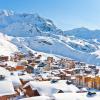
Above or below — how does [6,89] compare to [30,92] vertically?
above

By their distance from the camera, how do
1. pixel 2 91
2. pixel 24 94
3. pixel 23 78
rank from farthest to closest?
1. pixel 23 78
2. pixel 24 94
3. pixel 2 91

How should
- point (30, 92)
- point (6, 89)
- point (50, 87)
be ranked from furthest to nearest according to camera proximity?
point (30, 92) → point (50, 87) → point (6, 89)

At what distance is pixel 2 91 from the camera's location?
127 feet

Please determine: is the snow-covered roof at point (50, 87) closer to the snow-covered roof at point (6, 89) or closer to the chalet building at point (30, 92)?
the chalet building at point (30, 92)

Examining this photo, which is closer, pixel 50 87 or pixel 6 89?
pixel 6 89

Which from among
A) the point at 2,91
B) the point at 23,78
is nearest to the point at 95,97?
the point at 2,91

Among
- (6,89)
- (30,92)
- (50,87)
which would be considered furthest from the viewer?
(30,92)

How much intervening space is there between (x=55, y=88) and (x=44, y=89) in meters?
1.31

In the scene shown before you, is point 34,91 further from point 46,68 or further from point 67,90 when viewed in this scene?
point 46,68

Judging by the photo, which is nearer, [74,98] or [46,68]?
[74,98]

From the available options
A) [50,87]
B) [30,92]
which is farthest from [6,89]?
[50,87]

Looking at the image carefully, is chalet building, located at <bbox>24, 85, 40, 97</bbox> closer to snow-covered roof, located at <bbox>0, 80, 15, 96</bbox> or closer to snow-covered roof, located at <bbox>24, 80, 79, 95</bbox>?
snow-covered roof, located at <bbox>24, 80, 79, 95</bbox>

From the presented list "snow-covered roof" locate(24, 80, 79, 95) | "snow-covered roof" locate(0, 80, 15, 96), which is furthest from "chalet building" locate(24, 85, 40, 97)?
"snow-covered roof" locate(0, 80, 15, 96)

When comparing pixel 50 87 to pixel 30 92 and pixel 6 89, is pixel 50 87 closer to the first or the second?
pixel 30 92
